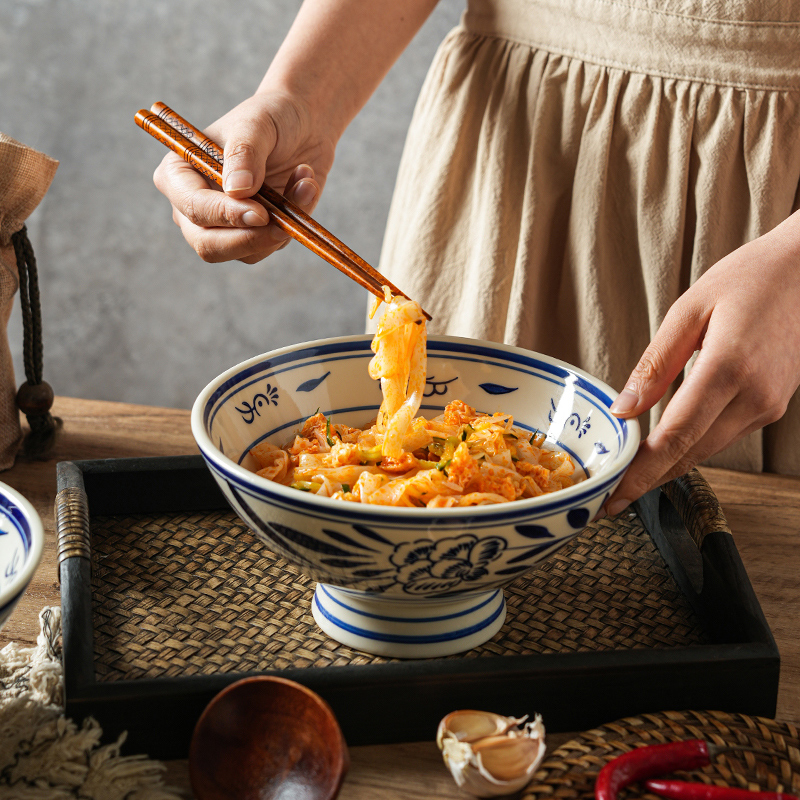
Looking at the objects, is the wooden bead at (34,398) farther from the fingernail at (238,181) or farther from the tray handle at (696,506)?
the tray handle at (696,506)

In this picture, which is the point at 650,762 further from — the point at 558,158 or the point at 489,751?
the point at 558,158

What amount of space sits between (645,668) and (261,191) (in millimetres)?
956

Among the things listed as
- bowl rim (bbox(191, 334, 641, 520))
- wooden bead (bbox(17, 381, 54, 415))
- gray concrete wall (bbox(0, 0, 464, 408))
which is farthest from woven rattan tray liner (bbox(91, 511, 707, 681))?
gray concrete wall (bbox(0, 0, 464, 408))

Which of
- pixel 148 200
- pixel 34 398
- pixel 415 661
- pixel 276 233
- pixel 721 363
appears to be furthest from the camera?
pixel 148 200

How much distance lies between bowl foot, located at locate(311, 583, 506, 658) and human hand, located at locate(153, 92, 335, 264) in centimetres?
65

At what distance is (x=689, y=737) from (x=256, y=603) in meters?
0.58

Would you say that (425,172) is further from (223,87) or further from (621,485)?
(223,87)

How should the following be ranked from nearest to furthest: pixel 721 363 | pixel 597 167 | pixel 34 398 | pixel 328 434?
1. pixel 721 363
2. pixel 328 434
3. pixel 34 398
4. pixel 597 167

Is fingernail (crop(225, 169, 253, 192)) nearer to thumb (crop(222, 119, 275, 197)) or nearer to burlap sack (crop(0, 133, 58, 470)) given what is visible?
thumb (crop(222, 119, 275, 197))

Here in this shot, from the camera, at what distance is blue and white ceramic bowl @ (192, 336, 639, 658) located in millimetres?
937

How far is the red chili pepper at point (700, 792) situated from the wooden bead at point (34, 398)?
4.03 feet

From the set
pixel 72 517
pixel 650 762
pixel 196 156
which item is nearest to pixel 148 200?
pixel 196 156

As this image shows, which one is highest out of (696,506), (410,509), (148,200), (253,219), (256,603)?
(253,219)

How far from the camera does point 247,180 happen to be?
140 centimetres
